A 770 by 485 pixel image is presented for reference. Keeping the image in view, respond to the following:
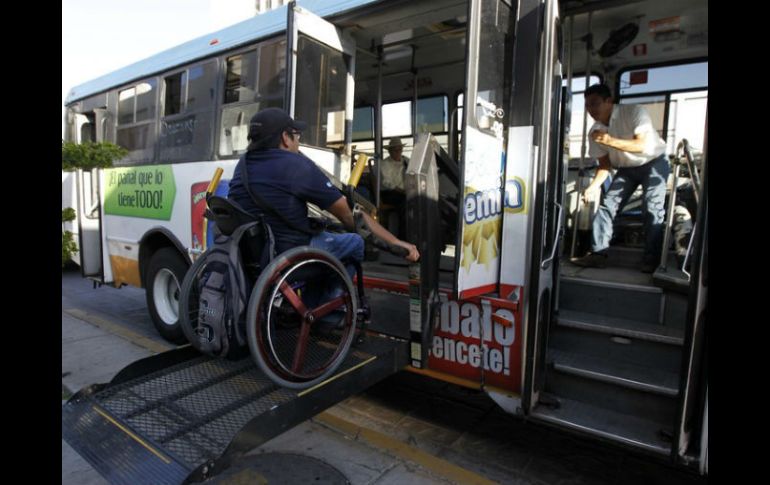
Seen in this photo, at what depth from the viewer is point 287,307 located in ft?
8.09

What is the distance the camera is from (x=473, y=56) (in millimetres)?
2488

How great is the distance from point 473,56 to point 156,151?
394 centimetres

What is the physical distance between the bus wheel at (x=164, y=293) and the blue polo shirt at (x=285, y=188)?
2.70 metres

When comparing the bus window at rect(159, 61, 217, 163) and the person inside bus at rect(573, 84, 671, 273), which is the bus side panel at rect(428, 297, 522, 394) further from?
the bus window at rect(159, 61, 217, 163)

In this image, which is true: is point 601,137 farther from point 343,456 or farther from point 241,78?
point 241,78

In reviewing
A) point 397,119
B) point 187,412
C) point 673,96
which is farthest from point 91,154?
point 673,96

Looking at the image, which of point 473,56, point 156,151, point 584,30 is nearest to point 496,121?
point 473,56

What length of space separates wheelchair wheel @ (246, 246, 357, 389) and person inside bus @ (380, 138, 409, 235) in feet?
10.3

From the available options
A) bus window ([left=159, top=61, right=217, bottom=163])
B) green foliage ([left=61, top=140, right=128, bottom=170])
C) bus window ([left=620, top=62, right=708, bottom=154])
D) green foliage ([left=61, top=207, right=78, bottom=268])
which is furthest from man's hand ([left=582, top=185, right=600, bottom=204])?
green foliage ([left=61, top=207, right=78, bottom=268])

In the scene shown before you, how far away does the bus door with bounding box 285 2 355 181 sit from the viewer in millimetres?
3562
